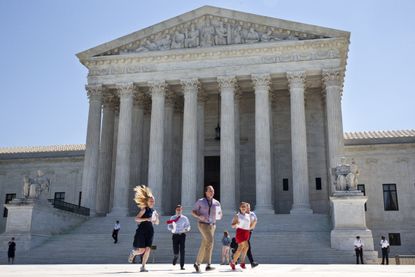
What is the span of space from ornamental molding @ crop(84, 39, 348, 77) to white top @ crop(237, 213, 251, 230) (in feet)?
82.2

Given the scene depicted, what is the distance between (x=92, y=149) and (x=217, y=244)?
1588 cm

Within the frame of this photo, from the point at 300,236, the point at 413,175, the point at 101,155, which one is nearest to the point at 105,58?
the point at 101,155

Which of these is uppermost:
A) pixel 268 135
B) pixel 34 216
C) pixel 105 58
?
pixel 105 58

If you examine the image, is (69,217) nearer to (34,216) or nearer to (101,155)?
(34,216)

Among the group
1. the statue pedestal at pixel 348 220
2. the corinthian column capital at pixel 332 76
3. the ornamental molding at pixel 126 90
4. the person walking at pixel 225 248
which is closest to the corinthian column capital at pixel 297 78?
the corinthian column capital at pixel 332 76

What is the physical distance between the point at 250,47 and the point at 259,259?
1845cm

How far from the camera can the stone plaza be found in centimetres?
3519

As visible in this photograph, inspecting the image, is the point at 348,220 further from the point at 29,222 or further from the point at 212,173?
the point at 29,222

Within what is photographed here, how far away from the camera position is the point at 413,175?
40.5 metres

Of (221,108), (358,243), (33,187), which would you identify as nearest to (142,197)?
(358,243)

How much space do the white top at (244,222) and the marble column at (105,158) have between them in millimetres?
28236

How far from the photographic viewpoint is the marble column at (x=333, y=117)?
112 feet

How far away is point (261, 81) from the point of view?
36.8m

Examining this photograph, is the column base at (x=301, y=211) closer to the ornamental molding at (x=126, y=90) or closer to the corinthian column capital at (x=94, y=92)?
the ornamental molding at (x=126, y=90)
